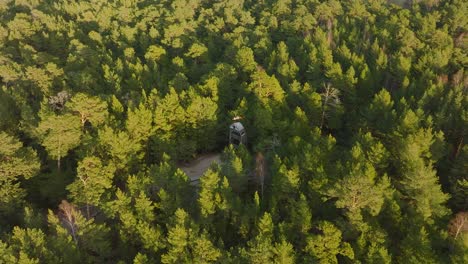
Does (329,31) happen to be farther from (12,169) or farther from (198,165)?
(12,169)

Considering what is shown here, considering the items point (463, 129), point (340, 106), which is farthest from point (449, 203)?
point (340, 106)

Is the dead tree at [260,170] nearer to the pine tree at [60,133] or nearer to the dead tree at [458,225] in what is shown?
the dead tree at [458,225]

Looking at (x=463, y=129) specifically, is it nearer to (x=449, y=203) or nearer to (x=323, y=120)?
(x=449, y=203)

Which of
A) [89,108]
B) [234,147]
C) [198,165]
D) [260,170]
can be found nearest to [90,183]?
[89,108]

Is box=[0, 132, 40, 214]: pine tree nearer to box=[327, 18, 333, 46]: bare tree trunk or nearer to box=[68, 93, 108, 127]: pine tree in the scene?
box=[68, 93, 108, 127]: pine tree

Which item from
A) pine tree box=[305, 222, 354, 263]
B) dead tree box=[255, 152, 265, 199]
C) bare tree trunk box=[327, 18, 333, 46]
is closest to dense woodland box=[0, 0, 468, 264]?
pine tree box=[305, 222, 354, 263]
